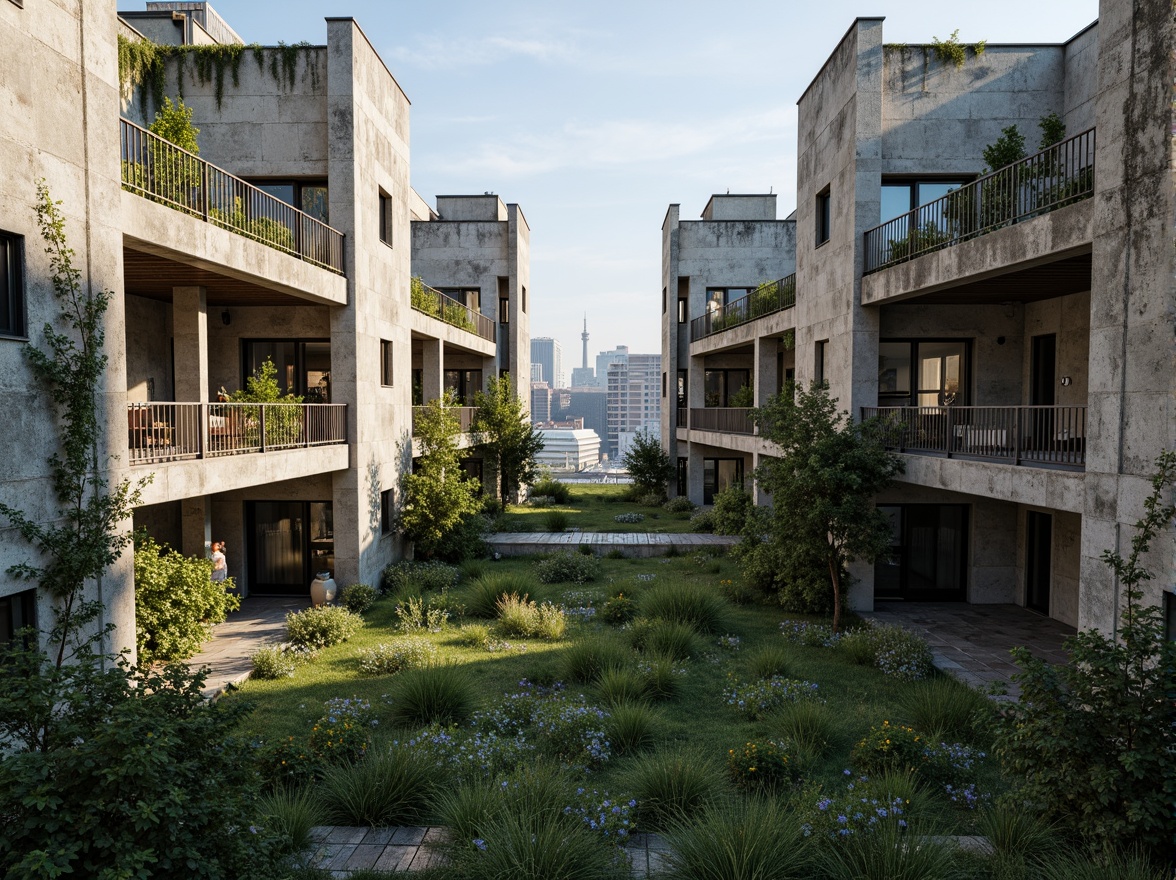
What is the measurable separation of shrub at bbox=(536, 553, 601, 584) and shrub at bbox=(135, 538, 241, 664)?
8364 mm

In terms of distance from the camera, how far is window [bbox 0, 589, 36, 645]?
293 inches

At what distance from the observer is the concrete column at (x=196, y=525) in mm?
14891

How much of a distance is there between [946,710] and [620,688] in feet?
14.1

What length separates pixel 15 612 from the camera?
754 cm

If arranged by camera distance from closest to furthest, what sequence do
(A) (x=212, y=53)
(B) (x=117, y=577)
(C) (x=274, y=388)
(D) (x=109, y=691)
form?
(D) (x=109, y=691) < (B) (x=117, y=577) < (C) (x=274, y=388) < (A) (x=212, y=53)

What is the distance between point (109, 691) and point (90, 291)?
18.6 ft

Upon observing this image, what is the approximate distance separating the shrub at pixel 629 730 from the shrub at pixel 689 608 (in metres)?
4.55

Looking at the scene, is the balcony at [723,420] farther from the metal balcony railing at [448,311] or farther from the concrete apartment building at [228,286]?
the concrete apartment building at [228,286]

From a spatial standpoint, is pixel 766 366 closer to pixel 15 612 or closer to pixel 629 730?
pixel 629 730

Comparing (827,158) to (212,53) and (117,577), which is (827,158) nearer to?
(212,53)

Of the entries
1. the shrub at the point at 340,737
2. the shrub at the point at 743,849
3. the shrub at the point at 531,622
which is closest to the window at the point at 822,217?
the shrub at the point at 531,622

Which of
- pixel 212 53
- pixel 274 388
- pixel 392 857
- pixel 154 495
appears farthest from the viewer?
pixel 212 53

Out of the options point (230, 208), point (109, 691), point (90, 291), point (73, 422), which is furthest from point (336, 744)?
point (230, 208)

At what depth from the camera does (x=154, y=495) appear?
9695 mm
